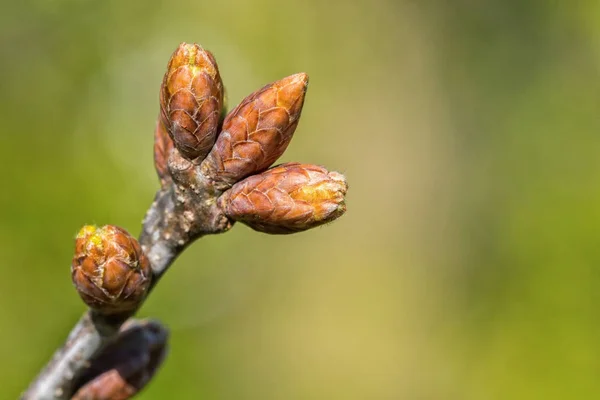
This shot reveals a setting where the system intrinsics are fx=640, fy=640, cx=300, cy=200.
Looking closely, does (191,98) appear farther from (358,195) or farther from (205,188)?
(358,195)

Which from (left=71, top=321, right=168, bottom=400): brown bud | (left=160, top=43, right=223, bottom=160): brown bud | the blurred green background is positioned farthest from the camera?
the blurred green background

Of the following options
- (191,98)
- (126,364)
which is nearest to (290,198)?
(191,98)

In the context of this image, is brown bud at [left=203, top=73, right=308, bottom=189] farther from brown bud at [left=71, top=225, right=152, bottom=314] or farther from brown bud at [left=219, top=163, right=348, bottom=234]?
brown bud at [left=71, top=225, right=152, bottom=314]

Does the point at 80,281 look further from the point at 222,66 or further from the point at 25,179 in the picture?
the point at 222,66

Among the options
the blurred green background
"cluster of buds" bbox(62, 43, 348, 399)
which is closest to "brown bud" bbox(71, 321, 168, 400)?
"cluster of buds" bbox(62, 43, 348, 399)

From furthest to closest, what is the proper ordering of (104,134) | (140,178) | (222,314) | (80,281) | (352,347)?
(352,347) < (222,314) < (104,134) < (140,178) < (80,281)

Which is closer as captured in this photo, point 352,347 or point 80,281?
point 80,281

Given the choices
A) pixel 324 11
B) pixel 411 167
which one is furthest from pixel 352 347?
pixel 324 11
